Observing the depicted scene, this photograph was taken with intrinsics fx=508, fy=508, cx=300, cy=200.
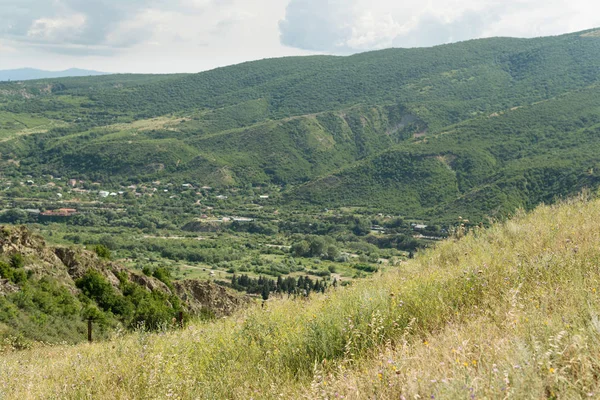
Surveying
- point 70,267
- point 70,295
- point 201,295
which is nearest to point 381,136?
point 201,295

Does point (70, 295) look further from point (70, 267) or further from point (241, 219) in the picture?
point (241, 219)

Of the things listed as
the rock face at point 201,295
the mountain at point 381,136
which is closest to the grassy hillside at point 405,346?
the rock face at point 201,295

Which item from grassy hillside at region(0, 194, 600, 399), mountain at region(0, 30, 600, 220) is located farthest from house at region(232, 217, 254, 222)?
grassy hillside at region(0, 194, 600, 399)

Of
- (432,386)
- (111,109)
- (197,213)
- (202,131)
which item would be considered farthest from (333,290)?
(111,109)

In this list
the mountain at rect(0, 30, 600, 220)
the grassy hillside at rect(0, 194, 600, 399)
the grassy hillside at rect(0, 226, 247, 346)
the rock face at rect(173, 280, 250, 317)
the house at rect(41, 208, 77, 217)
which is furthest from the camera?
the mountain at rect(0, 30, 600, 220)

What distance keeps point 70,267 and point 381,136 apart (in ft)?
476

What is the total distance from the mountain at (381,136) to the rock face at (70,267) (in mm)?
59343

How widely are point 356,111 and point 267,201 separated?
58603 mm

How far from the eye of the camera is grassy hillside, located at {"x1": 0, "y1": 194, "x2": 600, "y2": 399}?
2992 mm

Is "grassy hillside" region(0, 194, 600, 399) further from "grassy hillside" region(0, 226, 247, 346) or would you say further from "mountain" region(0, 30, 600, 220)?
"mountain" region(0, 30, 600, 220)

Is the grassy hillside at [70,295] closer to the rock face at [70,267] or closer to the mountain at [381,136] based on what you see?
the rock face at [70,267]

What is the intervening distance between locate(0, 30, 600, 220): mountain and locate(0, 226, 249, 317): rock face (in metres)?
59.3

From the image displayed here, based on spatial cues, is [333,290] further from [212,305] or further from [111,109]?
[111,109]

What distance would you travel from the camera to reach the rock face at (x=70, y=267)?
883 inches
